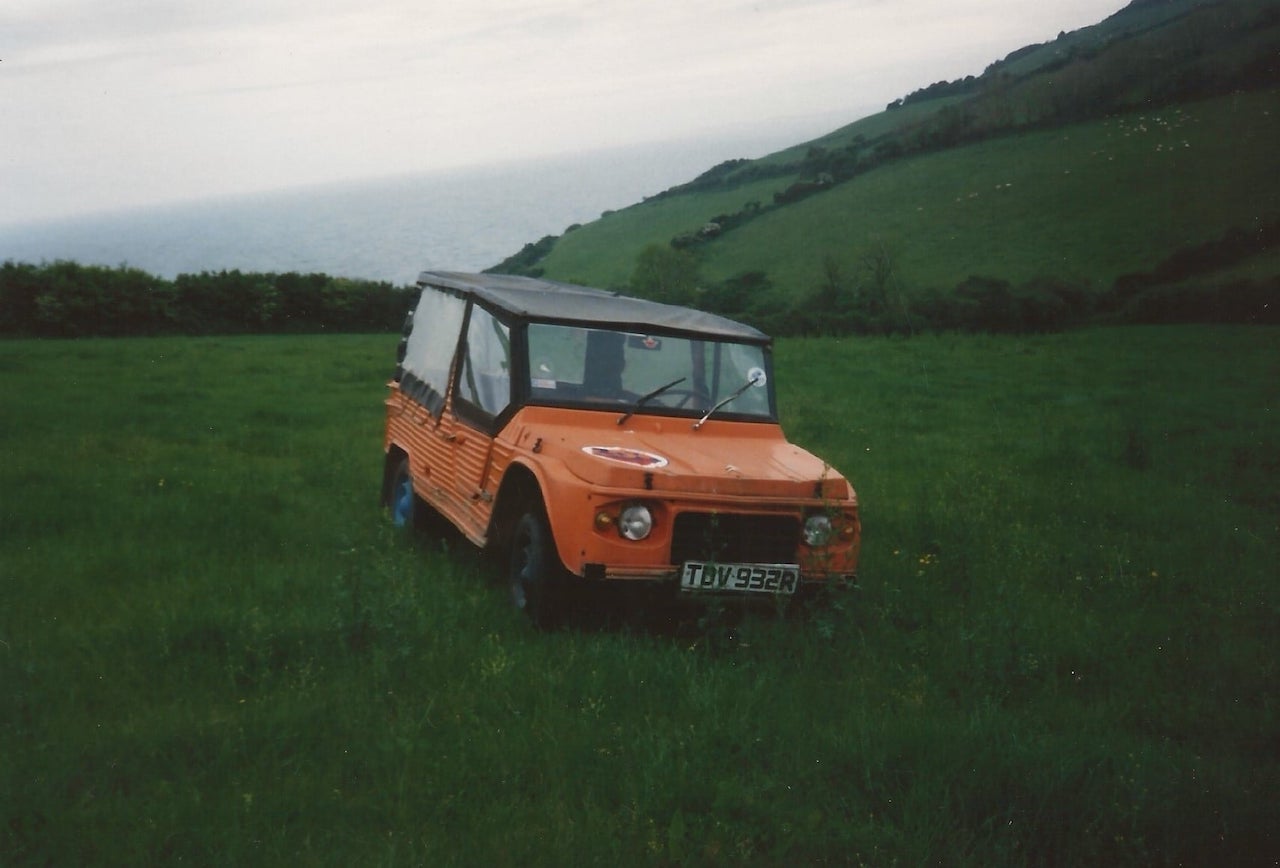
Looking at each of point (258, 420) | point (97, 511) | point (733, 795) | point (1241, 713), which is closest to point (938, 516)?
point (1241, 713)

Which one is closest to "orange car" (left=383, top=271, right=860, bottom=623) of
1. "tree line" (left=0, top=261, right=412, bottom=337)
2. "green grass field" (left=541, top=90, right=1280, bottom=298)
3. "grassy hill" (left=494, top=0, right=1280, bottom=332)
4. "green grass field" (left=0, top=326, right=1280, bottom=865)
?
"green grass field" (left=0, top=326, right=1280, bottom=865)

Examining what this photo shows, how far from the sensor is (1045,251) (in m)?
43.3

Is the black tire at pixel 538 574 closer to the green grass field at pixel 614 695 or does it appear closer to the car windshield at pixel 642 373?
the green grass field at pixel 614 695

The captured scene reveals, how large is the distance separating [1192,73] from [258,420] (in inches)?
1394

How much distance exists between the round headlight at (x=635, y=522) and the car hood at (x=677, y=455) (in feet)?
0.44

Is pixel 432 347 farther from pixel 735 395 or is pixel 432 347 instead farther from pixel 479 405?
pixel 735 395

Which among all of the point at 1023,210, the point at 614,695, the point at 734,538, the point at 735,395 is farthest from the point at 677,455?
the point at 1023,210

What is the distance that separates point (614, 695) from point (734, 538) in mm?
1324

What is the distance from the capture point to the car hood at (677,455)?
19.4ft

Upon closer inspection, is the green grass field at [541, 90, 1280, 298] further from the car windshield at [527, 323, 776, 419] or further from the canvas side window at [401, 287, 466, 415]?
the canvas side window at [401, 287, 466, 415]

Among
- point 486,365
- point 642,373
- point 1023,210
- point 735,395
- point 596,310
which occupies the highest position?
point 1023,210

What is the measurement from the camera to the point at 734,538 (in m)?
6.06

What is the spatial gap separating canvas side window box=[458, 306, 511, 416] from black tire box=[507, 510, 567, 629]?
1.09m

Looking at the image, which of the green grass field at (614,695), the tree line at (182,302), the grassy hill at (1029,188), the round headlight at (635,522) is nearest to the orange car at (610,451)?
the round headlight at (635,522)
